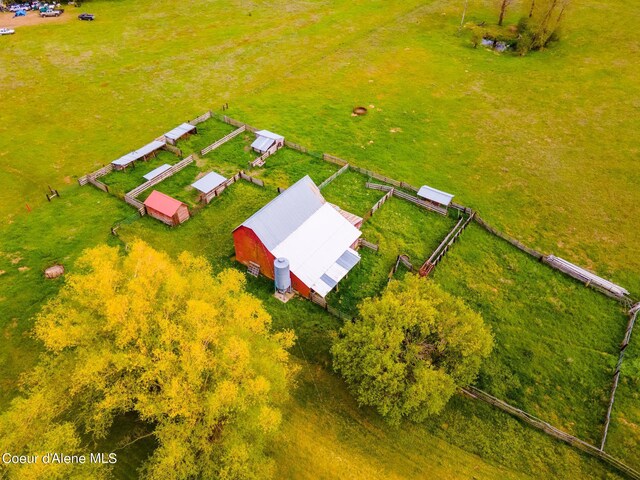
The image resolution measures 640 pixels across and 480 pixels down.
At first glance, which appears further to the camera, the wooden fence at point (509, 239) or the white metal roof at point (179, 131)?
the white metal roof at point (179, 131)

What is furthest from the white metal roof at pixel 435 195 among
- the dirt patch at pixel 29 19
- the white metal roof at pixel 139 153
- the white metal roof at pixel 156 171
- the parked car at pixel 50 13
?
the parked car at pixel 50 13

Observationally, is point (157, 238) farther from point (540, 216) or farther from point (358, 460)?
point (540, 216)

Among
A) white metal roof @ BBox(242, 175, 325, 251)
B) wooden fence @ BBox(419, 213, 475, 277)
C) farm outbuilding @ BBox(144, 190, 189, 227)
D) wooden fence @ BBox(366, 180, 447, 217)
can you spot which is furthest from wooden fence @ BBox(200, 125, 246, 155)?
wooden fence @ BBox(419, 213, 475, 277)

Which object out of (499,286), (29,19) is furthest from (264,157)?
(29,19)

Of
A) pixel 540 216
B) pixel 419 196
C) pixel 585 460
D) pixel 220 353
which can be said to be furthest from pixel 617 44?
pixel 220 353

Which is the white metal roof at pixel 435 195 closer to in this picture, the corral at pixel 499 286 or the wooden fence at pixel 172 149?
Result: the corral at pixel 499 286

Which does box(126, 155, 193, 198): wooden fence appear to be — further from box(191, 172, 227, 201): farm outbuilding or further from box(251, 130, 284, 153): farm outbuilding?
box(251, 130, 284, 153): farm outbuilding
